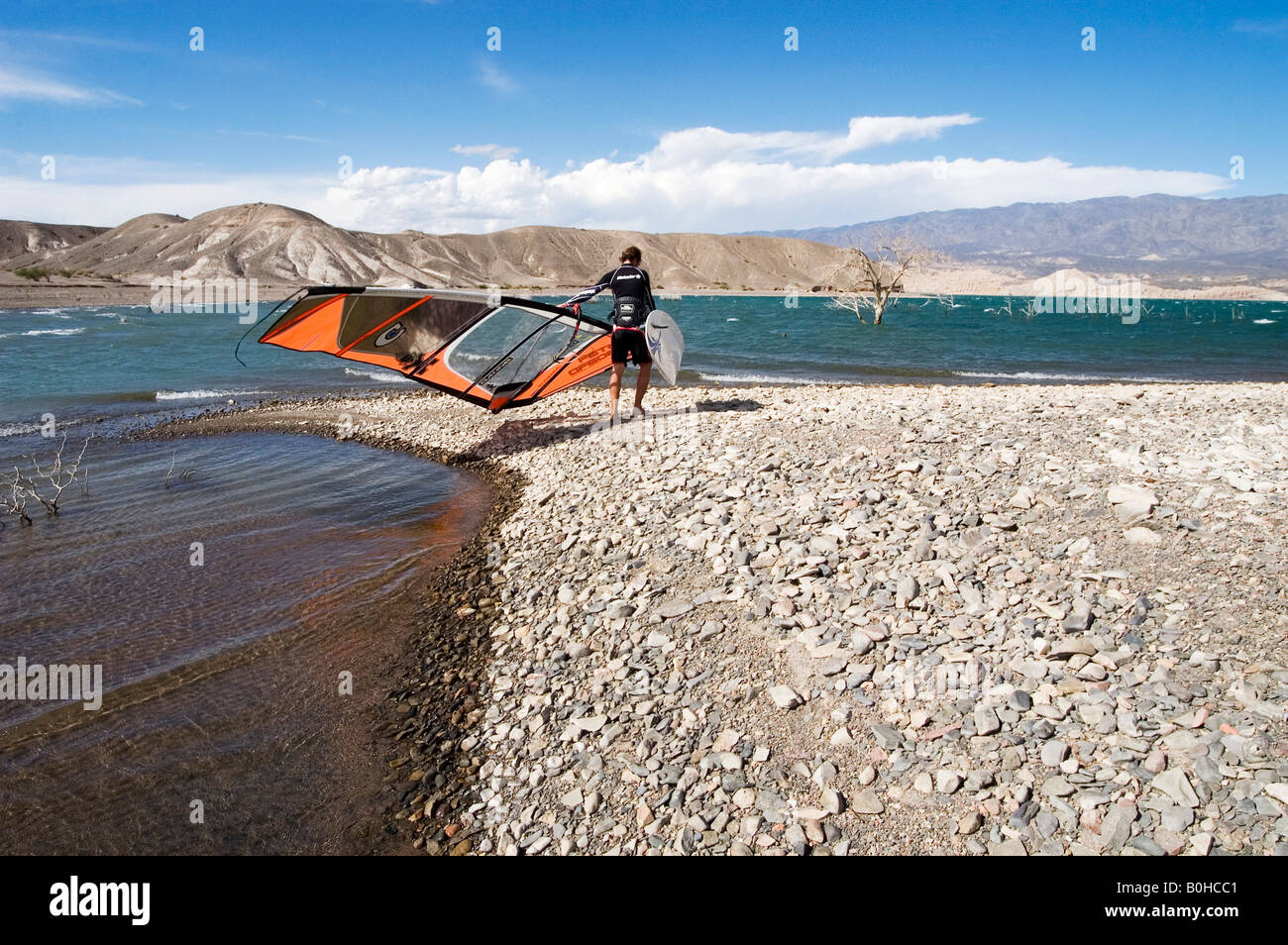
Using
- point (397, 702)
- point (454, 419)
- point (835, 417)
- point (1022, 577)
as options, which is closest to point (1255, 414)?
point (835, 417)

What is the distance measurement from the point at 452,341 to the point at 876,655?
8.48 metres

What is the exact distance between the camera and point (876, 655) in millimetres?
4793

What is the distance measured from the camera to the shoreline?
3705 mm

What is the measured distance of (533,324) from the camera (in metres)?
11.4

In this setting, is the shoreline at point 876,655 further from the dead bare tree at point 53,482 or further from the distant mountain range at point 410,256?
the distant mountain range at point 410,256

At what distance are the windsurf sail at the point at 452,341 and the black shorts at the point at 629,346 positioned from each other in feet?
2.45

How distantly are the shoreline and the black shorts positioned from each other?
2.77 m

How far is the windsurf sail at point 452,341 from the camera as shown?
11.3 m

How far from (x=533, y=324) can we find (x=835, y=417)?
4979 millimetres

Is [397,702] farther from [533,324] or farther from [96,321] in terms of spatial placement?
[96,321]

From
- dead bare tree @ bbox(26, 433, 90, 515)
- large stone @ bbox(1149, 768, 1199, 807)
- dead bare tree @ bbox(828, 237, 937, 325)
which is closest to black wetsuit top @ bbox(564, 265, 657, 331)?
dead bare tree @ bbox(26, 433, 90, 515)

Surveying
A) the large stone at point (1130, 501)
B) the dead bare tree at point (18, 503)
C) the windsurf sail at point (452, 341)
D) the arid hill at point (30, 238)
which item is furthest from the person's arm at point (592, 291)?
the arid hill at point (30, 238)

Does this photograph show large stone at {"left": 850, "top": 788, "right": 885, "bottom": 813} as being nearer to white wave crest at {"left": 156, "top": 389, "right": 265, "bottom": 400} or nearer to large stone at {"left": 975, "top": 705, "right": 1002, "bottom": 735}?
large stone at {"left": 975, "top": 705, "right": 1002, "bottom": 735}
